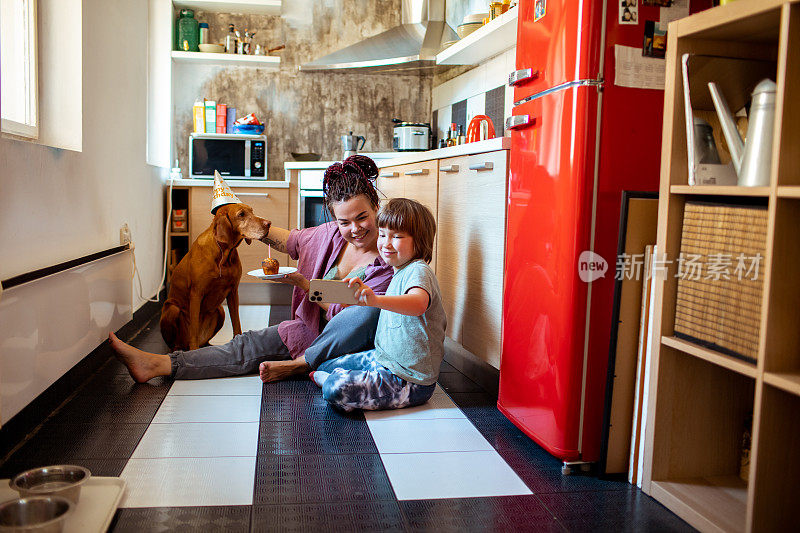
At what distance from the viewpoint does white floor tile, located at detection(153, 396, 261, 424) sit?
2.26 meters

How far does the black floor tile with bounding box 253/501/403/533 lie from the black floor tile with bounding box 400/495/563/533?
0.15ft

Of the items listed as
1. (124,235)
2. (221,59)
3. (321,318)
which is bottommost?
(321,318)

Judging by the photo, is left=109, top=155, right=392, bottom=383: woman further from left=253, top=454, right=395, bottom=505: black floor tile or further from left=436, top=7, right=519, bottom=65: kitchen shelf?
left=436, top=7, right=519, bottom=65: kitchen shelf

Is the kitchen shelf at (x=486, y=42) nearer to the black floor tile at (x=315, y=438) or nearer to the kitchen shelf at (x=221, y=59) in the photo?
the kitchen shelf at (x=221, y=59)

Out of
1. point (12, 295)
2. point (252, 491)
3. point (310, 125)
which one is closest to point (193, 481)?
point (252, 491)

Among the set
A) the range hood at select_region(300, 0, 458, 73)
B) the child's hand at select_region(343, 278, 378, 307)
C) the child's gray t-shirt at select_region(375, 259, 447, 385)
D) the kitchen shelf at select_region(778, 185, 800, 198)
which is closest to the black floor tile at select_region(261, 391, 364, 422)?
the child's gray t-shirt at select_region(375, 259, 447, 385)

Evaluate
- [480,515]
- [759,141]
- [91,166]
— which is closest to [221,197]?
[91,166]

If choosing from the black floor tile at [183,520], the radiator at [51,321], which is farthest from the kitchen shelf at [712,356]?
the radiator at [51,321]

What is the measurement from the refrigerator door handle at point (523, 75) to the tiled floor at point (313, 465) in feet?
3.68

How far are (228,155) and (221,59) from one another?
74cm

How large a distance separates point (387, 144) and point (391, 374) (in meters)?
3.56

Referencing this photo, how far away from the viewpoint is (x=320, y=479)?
5.87 feet

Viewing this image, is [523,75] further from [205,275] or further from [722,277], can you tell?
[205,275]

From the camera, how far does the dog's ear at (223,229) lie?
3016 millimetres
